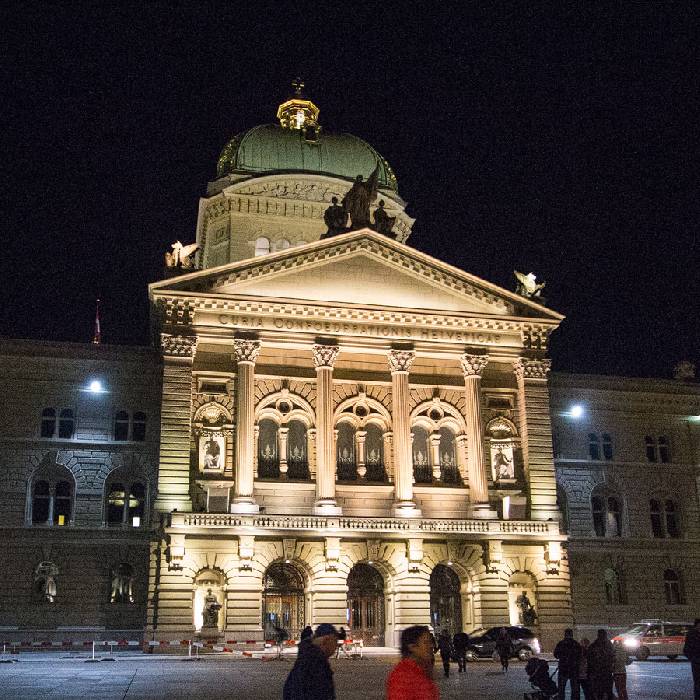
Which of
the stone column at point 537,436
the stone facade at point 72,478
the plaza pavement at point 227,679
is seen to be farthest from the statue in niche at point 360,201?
the plaza pavement at point 227,679

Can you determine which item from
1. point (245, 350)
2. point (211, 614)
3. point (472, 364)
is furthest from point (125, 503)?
point (472, 364)

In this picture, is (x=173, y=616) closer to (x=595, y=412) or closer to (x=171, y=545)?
(x=171, y=545)

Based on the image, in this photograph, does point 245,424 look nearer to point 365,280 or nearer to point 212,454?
point 212,454

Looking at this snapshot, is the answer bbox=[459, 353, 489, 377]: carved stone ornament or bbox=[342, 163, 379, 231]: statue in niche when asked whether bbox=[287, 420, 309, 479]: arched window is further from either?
bbox=[342, 163, 379, 231]: statue in niche

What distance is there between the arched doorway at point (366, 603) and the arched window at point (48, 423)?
16.9 m

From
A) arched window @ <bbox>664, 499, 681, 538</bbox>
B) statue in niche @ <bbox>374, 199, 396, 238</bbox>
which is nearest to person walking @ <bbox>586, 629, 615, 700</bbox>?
statue in niche @ <bbox>374, 199, 396, 238</bbox>

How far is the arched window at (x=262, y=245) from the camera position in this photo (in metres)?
58.7

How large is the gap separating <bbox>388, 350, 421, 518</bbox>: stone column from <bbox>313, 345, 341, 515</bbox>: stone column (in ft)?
10.4

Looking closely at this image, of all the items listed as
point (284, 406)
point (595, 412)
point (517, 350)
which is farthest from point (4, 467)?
point (595, 412)

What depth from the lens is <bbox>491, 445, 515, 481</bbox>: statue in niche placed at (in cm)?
4922

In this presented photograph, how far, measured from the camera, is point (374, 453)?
48781 millimetres

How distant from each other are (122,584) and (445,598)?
52.7 feet

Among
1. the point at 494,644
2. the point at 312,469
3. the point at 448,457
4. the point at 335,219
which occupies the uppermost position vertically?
the point at 335,219

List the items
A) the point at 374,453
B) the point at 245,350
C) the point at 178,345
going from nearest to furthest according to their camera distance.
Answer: the point at 178,345 → the point at 245,350 → the point at 374,453
